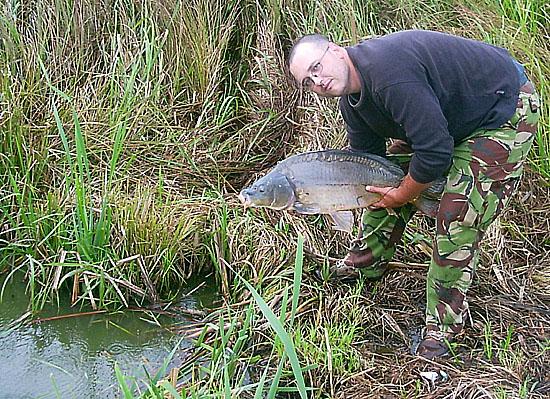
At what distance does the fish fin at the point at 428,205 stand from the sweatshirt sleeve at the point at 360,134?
0.88 ft

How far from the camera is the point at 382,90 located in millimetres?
2725

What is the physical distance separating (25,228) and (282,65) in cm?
186

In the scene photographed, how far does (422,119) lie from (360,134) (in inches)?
21.2

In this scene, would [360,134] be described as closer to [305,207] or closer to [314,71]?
[305,207]

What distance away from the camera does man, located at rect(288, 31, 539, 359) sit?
8.96ft

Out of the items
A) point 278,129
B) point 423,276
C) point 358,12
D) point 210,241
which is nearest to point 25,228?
point 210,241

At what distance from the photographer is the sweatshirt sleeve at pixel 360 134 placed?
3121 mm

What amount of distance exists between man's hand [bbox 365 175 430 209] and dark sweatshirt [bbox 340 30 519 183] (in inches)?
2.3

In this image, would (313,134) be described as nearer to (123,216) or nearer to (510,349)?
(123,216)

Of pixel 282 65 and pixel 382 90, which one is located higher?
pixel 382 90

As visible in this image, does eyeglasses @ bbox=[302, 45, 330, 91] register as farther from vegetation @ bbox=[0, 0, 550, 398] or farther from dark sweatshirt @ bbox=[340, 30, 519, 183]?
vegetation @ bbox=[0, 0, 550, 398]

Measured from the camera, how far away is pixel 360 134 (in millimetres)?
3195

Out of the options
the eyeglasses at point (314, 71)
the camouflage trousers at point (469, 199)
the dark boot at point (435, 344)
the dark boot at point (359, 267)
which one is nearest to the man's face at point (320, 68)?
the eyeglasses at point (314, 71)

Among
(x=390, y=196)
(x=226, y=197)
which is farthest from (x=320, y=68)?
(x=226, y=197)
